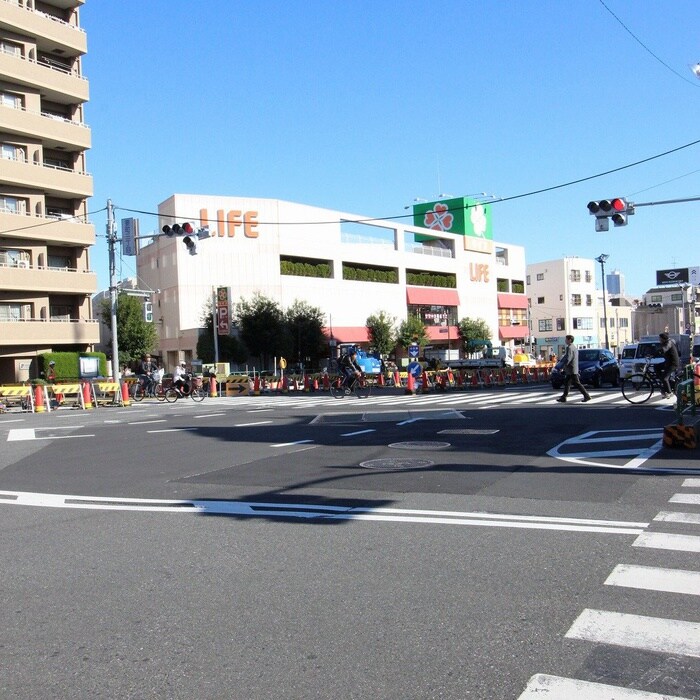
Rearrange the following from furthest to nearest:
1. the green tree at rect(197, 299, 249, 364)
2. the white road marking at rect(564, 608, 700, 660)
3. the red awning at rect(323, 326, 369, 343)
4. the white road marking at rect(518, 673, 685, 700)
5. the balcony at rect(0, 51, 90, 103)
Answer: the red awning at rect(323, 326, 369, 343) → the green tree at rect(197, 299, 249, 364) → the balcony at rect(0, 51, 90, 103) → the white road marking at rect(564, 608, 700, 660) → the white road marking at rect(518, 673, 685, 700)

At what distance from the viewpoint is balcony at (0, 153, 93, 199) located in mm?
40688

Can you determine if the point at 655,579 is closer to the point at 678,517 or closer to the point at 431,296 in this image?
the point at 678,517

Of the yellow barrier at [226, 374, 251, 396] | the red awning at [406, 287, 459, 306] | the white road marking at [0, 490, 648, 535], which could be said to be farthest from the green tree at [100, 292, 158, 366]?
the white road marking at [0, 490, 648, 535]

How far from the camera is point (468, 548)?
20.9 feet

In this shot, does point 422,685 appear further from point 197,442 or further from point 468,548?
point 197,442

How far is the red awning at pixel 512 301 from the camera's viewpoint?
298 feet

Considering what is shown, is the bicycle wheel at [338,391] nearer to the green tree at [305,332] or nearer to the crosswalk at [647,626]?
the crosswalk at [647,626]

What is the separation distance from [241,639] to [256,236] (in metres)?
59.0

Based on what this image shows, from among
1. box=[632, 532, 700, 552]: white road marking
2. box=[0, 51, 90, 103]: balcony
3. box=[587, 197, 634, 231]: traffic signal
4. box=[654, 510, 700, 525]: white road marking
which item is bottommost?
box=[654, 510, 700, 525]: white road marking

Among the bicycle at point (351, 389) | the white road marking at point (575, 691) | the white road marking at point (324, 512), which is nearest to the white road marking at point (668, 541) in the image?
the white road marking at point (324, 512)

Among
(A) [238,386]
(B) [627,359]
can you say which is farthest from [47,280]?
(B) [627,359]

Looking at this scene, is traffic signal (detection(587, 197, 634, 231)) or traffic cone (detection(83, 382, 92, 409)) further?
traffic cone (detection(83, 382, 92, 409))

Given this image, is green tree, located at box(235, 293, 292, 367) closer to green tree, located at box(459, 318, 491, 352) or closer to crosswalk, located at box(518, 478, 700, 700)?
green tree, located at box(459, 318, 491, 352)

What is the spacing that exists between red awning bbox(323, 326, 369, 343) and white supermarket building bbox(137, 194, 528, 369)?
122 mm
